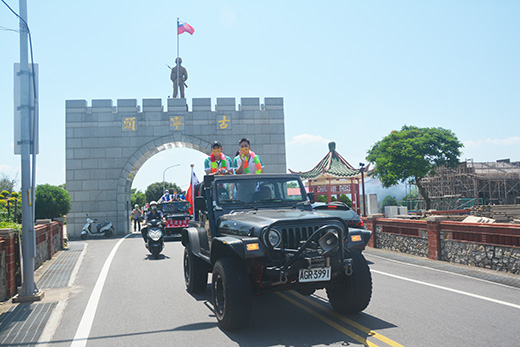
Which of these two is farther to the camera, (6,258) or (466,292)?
(6,258)

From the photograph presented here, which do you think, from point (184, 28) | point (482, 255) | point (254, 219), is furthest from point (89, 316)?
point (184, 28)

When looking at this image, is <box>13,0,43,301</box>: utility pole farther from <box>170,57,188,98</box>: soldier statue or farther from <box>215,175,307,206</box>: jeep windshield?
<box>170,57,188,98</box>: soldier statue

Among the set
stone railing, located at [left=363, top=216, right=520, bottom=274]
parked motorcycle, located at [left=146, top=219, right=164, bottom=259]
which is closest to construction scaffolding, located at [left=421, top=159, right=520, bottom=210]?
stone railing, located at [left=363, top=216, right=520, bottom=274]

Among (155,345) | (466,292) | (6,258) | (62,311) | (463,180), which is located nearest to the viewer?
(155,345)

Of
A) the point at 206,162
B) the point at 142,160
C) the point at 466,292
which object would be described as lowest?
the point at 466,292

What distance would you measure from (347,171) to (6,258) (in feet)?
91.4

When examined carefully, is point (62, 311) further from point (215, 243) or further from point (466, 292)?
point (466, 292)

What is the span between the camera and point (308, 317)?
19.4 ft

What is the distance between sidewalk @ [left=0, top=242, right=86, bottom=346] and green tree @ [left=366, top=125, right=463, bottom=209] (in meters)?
30.7

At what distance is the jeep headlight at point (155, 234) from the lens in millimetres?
13245

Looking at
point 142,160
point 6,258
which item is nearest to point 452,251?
point 6,258

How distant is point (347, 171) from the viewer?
109 feet

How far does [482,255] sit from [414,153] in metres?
27.3

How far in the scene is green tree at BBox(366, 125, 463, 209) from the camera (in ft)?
119
